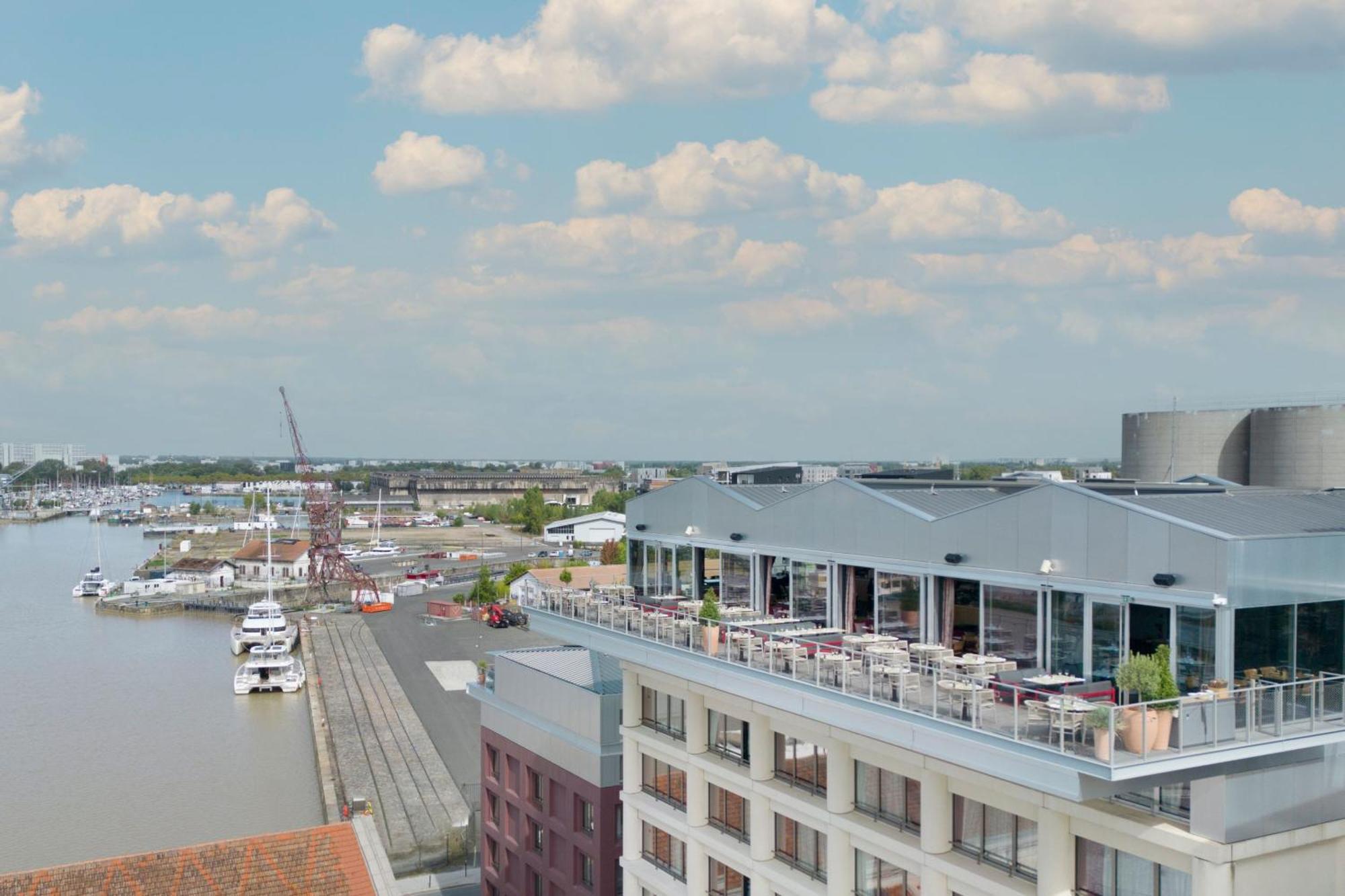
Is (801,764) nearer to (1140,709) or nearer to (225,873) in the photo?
(1140,709)

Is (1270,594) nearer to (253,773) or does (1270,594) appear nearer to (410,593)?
(253,773)

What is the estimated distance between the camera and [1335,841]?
31.9 feet

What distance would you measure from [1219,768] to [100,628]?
68438 mm

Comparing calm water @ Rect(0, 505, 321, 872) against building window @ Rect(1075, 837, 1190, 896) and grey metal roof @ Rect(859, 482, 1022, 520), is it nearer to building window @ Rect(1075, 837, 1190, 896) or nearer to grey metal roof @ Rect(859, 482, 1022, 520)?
grey metal roof @ Rect(859, 482, 1022, 520)

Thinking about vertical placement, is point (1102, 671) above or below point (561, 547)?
above

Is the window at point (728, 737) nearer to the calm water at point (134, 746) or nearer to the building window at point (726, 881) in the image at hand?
the building window at point (726, 881)

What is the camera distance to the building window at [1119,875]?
9.19 m

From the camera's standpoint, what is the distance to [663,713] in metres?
16.3

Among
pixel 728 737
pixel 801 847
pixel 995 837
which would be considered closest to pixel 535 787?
pixel 728 737

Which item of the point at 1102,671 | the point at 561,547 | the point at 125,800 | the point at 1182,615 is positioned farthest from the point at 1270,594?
the point at 561,547

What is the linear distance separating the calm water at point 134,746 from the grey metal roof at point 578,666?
12.4 m

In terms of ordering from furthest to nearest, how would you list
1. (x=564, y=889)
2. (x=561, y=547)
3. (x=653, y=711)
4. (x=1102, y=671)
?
1. (x=561, y=547)
2. (x=564, y=889)
3. (x=653, y=711)
4. (x=1102, y=671)

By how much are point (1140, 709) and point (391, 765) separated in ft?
96.3

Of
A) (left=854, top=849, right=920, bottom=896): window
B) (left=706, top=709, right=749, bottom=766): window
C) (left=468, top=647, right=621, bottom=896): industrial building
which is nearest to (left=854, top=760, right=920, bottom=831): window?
(left=854, top=849, right=920, bottom=896): window
